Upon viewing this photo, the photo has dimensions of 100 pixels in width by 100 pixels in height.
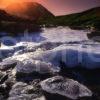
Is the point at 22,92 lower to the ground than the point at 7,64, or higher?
lower

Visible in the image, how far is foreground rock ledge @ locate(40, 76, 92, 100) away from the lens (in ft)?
26.2

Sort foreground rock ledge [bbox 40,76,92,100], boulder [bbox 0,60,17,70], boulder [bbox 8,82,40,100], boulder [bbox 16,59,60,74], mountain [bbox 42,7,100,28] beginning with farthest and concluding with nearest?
1. mountain [bbox 42,7,100,28]
2. boulder [bbox 0,60,17,70]
3. boulder [bbox 16,59,60,74]
4. foreground rock ledge [bbox 40,76,92,100]
5. boulder [bbox 8,82,40,100]

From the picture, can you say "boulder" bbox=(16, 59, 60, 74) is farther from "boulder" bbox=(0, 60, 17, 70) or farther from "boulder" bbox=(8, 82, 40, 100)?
"boulder" bbox=(8, 82, 40, 100)

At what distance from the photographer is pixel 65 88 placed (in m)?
8.14

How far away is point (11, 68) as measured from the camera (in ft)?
35.2

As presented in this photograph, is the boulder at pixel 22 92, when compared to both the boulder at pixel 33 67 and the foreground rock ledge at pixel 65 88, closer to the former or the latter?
the foreground rock ledge at pixel 65 88

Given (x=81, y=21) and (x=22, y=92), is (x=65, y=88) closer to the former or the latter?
(x=22, y=92)

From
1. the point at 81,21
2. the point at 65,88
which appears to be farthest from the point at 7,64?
the point at 81,21

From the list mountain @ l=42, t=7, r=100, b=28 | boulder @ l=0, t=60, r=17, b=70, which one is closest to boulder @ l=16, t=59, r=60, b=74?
boulder @ l=0, t=60, r=17, b=70

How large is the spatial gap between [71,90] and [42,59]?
3.15 meters

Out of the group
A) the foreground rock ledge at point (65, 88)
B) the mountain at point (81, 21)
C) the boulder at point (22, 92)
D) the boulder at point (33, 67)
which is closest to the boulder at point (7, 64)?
the boulder at point (33, 67)

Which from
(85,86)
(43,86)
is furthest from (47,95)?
(85,86)

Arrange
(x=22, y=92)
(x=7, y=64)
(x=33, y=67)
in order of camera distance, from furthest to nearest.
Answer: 1. (x=7, y=64)
2. (x=33, y=67)
3. (x=22, y=92)

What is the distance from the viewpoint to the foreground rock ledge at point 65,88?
26.2 ft
